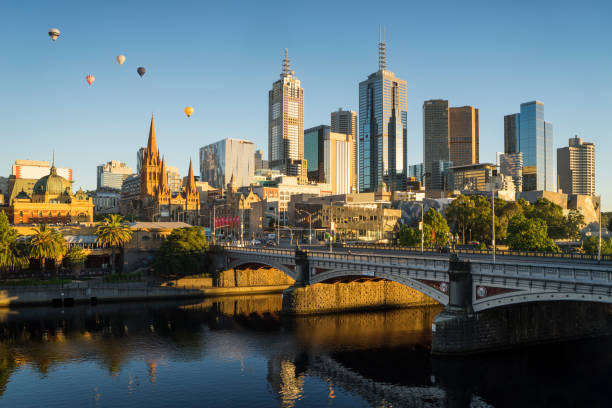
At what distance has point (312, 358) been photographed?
54438 millimetres

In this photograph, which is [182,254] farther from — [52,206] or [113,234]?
[52,206]

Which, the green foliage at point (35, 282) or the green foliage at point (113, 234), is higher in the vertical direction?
the green foliage at point (113, 234)

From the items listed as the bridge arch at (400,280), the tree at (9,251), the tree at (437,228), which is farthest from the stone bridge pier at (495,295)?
the tree at (9,251)

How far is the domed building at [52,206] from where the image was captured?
141500 millimetres

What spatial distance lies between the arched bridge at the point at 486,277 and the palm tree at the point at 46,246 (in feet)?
168

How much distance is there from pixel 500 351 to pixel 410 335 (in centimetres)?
1330

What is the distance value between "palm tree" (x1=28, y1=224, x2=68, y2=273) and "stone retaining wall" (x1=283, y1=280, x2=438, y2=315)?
4583cm

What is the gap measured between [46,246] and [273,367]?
61.1 meters

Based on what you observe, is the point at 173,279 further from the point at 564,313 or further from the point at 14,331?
the point at 564,313

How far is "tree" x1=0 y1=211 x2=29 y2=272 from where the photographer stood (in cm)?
8894

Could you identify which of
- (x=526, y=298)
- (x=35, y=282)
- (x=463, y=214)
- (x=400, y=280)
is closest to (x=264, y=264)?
(x=400, y=280)

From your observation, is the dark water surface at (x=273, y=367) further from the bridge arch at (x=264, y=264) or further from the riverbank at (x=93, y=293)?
the riverbank at (x=93, y=293)

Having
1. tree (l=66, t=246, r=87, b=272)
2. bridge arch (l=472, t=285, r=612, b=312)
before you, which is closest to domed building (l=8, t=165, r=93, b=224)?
tree (l=66, t=246, r=87, b=272)

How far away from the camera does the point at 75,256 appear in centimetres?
9750
